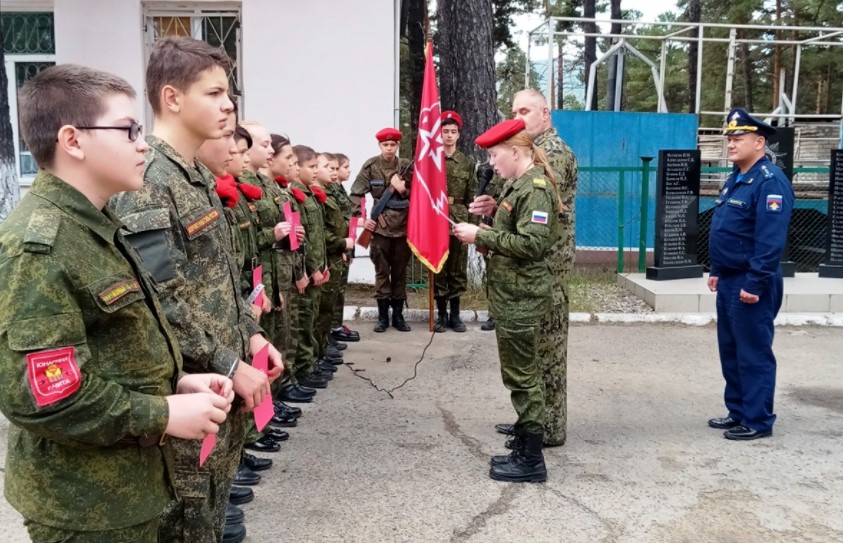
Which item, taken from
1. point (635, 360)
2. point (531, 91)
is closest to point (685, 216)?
point (635, 360)

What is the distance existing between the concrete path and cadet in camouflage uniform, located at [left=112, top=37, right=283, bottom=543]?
1.20m

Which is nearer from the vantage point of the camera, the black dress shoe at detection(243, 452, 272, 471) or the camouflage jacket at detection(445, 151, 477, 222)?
the black dress shoe at detection(243, 452, 272, 471)

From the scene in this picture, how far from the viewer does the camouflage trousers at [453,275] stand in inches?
306

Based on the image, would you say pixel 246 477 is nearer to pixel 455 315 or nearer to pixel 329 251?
pixel 329 251

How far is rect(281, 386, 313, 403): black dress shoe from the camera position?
213 inches

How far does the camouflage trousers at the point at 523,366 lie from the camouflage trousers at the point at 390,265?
3.85 metres

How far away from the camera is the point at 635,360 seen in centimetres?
658

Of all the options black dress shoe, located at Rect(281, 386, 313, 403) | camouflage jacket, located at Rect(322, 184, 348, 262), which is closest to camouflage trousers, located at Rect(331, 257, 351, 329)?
camouflage jacket, located at Rect(322, 184, 348, 262)

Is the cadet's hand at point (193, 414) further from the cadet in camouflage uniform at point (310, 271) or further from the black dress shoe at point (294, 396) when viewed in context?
the black dress shoe at point (294, 396)

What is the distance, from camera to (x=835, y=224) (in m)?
9.19

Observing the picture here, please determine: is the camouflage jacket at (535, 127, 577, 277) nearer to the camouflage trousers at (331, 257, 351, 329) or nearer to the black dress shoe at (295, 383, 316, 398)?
the black dress shoe at (295, 383, 316, 398)

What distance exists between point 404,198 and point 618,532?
4.80 meters

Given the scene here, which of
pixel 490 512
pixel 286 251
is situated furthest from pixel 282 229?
pixel 490 512

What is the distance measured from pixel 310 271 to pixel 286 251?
0.57 metres
